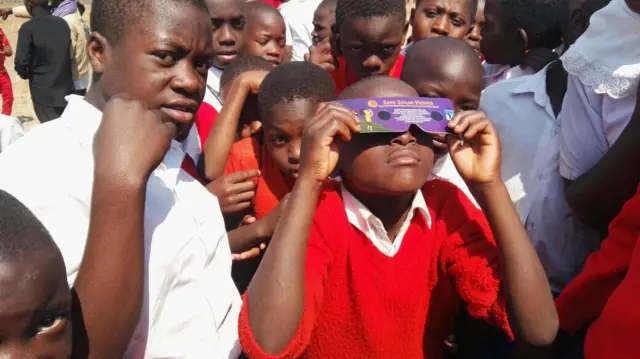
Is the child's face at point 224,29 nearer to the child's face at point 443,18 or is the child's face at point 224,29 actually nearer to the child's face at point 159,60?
the child's face at point 443,18

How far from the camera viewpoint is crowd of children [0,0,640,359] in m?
1.29

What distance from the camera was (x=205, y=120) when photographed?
3033mm

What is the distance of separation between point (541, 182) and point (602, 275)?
0.49 m

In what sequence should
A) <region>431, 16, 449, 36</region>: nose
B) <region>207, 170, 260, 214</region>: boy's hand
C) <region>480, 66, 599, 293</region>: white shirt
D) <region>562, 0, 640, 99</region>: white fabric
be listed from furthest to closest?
<region>431, 16, 449, 36</region>: nose, <region>207, 170, 260, 214</region>: boy's hand, <region>480, 66, 599, 293</region>: white shirt, <region>562, 0, 640, 99</region>: white fabric

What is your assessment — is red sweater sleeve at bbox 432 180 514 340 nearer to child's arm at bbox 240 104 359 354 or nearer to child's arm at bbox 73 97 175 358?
child's arm at bbox 240 104 359 354

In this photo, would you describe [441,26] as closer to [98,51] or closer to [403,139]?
[403,139]

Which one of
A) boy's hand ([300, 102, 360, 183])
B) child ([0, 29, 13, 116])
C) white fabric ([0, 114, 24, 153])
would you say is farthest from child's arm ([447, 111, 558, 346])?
child ([0, 29, 13, 116])

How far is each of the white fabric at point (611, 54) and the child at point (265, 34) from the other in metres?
2.22

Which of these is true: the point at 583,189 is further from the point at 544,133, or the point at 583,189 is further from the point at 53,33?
the point at 53,33

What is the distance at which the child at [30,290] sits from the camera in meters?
1.12

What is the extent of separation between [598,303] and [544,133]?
0.65m

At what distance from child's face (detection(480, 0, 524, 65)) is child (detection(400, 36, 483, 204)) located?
0.87 metres

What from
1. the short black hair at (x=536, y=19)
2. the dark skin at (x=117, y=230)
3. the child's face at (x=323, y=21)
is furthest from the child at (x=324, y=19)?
the dark skin at (x=117, y=230)

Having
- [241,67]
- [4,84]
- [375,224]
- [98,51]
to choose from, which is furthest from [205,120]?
[4,84]
